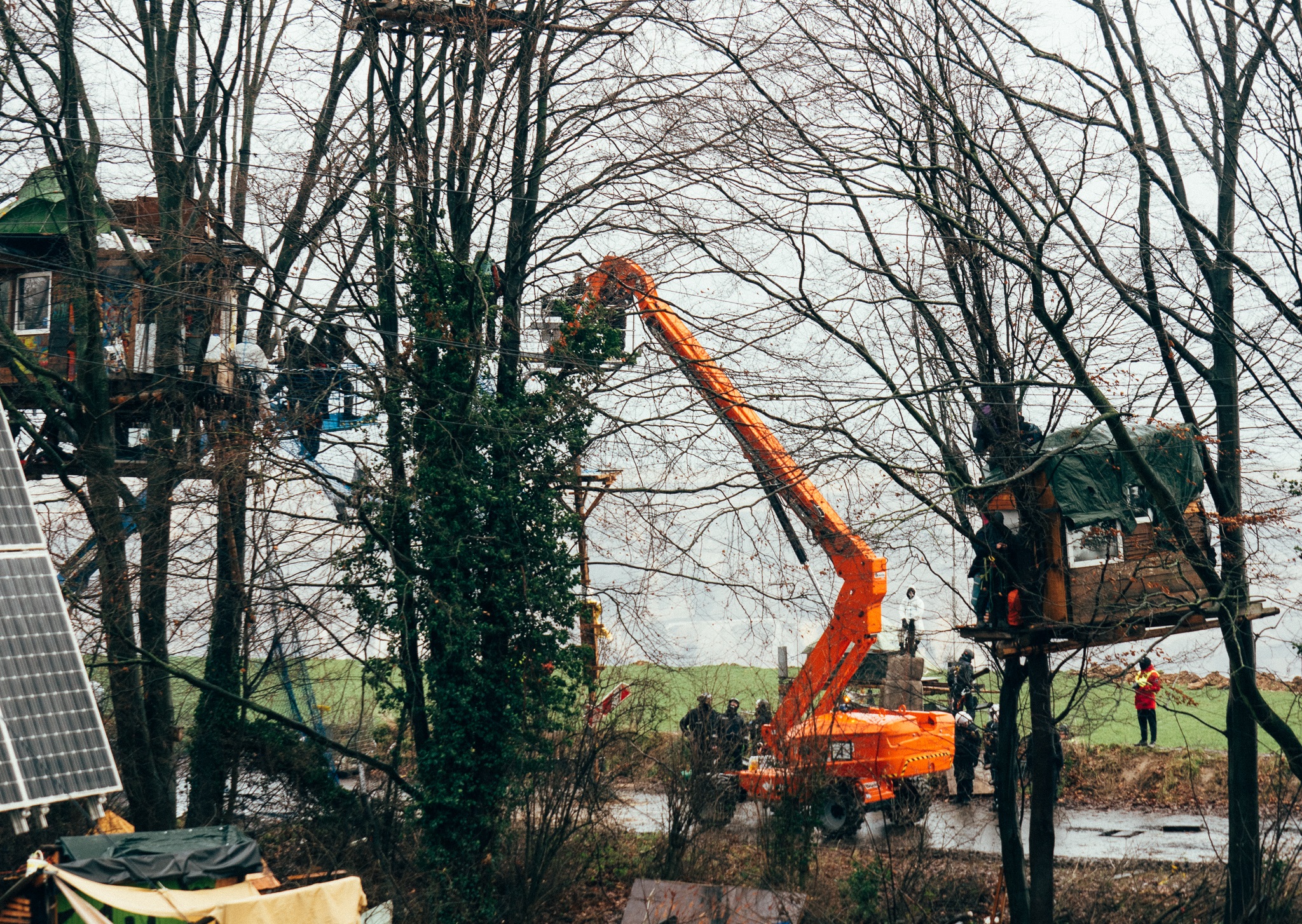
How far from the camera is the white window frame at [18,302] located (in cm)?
2281

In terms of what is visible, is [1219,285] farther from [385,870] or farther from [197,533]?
[197,533]

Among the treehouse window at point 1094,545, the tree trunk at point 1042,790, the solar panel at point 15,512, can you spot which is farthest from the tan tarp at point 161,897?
the treehouse window at point 1094,545

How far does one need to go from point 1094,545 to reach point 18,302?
20.6 meters

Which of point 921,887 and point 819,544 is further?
point 819,544

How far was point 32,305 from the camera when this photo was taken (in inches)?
914

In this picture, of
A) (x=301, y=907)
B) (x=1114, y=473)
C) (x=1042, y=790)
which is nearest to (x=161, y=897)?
(x=301, y=907)

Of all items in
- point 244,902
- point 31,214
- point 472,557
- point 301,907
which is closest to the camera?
point 244,902

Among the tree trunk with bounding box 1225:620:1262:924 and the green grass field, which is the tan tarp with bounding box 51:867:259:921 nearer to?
the green grass field

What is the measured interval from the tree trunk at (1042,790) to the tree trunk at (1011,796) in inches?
5.4

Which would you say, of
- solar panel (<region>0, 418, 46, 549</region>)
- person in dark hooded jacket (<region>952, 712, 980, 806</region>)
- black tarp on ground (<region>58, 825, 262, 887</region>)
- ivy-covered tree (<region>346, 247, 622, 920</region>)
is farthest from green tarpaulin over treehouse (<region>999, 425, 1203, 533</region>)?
solar panel (<region>0, 418, 46, 549</region>)

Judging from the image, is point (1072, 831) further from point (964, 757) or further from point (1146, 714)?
point (1146, 714)

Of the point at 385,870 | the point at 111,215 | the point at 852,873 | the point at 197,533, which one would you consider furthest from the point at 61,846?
the point at 111,215

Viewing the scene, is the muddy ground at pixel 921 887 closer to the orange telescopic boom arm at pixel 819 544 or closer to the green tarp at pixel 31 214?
the orange telescopic boom arm at pixel 819 544

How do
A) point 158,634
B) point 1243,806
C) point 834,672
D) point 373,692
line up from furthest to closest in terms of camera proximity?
point 834,672
point 373,692
point 158,634
point 1243,806
